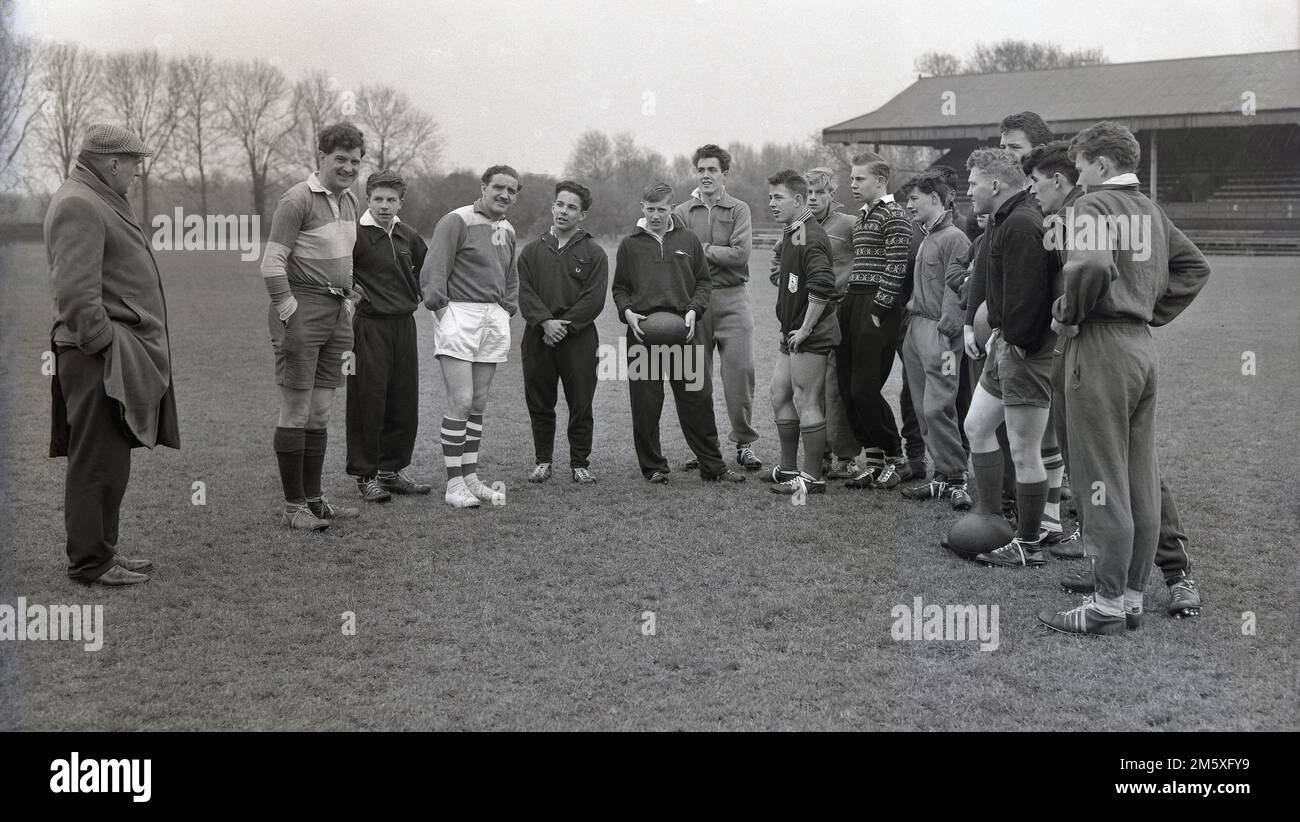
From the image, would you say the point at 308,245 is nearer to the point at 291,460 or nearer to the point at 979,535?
the point at 291,460

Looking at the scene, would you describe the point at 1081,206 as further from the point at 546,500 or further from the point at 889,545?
the point at 546,500

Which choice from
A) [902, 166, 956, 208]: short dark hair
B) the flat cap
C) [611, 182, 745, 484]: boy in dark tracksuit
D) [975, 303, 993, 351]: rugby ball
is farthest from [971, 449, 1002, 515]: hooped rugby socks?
the flat cap

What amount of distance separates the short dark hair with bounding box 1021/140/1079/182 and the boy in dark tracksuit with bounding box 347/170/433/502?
12.6ft

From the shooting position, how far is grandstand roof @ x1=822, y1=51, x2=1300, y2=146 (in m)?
32.8

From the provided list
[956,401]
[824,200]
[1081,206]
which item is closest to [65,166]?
[824,200]

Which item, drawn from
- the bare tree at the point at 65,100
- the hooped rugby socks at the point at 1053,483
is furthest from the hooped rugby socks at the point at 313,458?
the bare tree at the point at 65,100

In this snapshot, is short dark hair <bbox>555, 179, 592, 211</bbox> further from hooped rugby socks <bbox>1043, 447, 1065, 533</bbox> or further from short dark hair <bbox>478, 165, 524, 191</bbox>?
hooped rugby socks <bbox>1043, 447, 1065, 533</bbox>

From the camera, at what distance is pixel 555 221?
24.4 ft

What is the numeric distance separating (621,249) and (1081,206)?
3631 mm

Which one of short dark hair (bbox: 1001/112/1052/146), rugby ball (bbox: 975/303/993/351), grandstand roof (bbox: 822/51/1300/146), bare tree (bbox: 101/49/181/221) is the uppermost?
grandstand roof (bbox: 822/51/1300/146)

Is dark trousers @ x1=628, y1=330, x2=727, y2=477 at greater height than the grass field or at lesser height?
greater

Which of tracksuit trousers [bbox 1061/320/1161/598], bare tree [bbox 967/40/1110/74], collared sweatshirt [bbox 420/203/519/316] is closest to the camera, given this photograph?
tracksuit trousers [bbox 1061/320/1161/598]

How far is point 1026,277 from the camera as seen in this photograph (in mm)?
5070

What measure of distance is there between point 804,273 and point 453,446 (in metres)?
2.51
